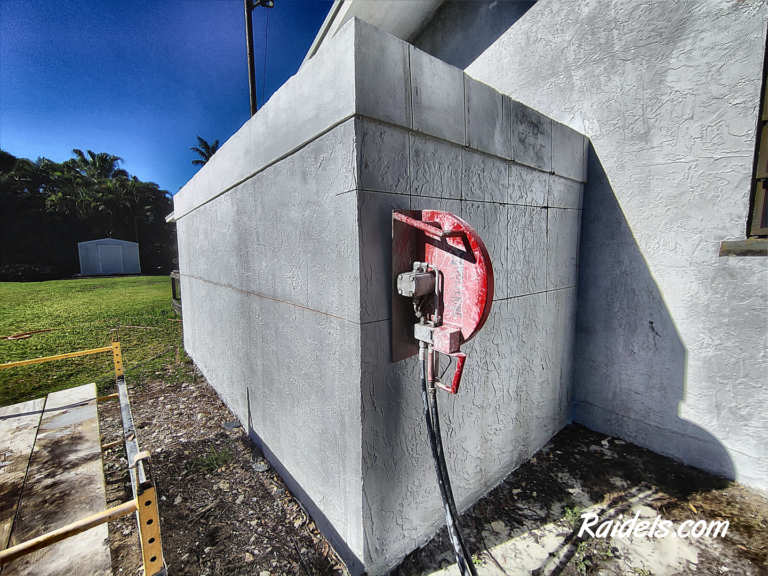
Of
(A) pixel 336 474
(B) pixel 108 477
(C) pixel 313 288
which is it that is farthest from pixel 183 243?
(A) pixel 336 474

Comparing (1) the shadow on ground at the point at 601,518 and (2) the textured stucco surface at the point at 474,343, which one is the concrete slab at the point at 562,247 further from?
(1) the shadow on ground at the point at 601,518

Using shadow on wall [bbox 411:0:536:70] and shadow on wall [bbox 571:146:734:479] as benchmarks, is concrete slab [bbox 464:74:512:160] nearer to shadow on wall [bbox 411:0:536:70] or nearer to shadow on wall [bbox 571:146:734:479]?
shadow on wall [bbox 571:146:734:479]

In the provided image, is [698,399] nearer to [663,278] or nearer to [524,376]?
[663,278]

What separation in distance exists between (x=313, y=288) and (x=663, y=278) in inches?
125

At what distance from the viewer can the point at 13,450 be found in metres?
3.36

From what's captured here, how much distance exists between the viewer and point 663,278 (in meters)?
3.11

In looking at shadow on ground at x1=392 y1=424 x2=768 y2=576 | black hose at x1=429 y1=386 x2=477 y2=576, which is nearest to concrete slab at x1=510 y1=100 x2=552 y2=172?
black hose at x1=429 y1=386 x2=477 y2=576

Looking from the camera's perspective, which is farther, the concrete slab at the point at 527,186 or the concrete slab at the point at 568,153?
the concrete slab at the point at 568,153

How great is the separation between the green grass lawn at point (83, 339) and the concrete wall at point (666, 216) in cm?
653

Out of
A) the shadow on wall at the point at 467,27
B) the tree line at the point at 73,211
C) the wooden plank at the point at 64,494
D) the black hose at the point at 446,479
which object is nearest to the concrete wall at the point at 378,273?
the black hose at the point at 446,479

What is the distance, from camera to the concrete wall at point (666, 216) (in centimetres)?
270

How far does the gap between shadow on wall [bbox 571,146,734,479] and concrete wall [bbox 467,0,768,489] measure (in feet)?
0.04

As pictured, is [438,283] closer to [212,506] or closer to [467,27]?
[212,506]

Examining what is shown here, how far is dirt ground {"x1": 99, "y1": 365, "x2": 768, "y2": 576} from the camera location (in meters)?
2.17
